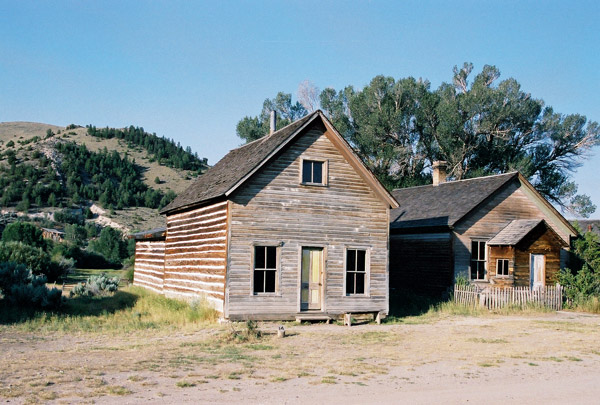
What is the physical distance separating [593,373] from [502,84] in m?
36.1

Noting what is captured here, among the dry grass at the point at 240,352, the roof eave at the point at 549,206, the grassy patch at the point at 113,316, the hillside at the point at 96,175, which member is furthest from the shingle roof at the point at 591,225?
the hillside at the point at 96,175

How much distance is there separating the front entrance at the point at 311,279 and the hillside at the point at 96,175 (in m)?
61.1

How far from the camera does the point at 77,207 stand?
8450cm

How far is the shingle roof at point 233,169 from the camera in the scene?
19.3m

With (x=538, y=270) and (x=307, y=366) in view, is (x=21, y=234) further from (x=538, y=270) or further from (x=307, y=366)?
(x=307, y=366)

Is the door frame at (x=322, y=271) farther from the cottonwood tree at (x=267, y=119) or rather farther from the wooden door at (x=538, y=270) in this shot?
the cottonwood tree at (x=267, y=119)

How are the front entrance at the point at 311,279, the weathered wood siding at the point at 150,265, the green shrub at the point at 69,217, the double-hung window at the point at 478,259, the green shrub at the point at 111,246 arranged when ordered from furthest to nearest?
1. the green shrub at the point at 69,217
2. the green shrub at the point at 111,246
3. the double-hung window at the point at 478,259
4. the weathered wood siding at the point at 150,265
5. the front entrance at the point at 311,279

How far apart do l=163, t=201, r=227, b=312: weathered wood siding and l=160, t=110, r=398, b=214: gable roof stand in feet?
1.61

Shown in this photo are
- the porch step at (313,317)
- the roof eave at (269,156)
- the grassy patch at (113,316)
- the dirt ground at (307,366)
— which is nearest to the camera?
the dirt ground at (307,366)

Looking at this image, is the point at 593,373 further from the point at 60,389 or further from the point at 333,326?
the point at 60,389

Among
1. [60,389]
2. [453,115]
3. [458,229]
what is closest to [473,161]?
[453,115]

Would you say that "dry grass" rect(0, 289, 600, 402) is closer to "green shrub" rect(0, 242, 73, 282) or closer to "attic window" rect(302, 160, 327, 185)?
"attic window" rect(302, 160, 327, 185)

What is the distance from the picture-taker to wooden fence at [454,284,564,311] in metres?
23.5

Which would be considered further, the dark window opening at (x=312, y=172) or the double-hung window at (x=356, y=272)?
the double-hung window at (x=356, y=272)
